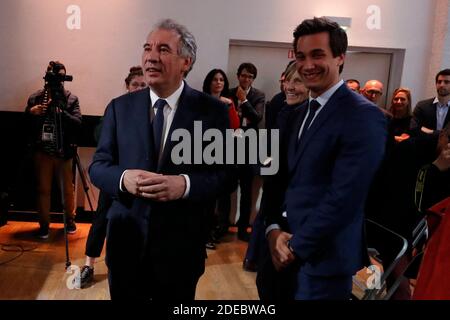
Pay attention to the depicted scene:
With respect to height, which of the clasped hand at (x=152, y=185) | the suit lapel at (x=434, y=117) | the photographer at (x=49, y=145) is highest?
the clasped hand at (x=152, y=185)

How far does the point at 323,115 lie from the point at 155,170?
0.59 m

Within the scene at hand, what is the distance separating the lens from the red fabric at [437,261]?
150 centimetres

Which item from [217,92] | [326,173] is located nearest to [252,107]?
[217,92]

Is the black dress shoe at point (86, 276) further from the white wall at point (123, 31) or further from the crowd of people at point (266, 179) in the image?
the white wall at point (123, 31)

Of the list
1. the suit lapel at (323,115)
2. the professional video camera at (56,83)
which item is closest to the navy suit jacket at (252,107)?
the professional video camera at (56,83)

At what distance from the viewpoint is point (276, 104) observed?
11.5 ft

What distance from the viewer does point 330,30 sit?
4.27 ft

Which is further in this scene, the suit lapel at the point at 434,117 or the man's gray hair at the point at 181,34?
A: the suit lapel at the point at 434,117

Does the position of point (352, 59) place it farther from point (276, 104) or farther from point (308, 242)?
point (308, 242)

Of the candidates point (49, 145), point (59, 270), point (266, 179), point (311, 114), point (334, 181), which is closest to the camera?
point (334, 181)

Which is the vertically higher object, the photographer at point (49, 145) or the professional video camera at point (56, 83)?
the professional video camera at point (56, 83)

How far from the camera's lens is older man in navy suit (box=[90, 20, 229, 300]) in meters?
1.38

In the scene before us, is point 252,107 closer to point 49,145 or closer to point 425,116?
point 425,116

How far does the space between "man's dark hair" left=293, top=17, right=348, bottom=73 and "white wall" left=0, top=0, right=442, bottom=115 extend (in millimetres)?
3269
